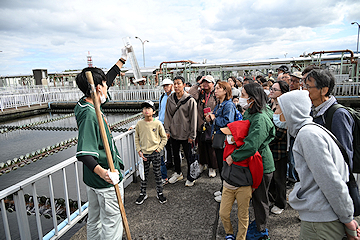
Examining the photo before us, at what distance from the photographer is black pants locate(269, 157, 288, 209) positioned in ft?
Answer: 10.6

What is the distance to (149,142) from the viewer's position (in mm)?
3645

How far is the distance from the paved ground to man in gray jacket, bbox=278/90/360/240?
143cm

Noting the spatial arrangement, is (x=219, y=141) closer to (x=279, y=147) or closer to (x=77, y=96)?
(x=279, y=147)

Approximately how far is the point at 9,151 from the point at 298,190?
937 centimetres

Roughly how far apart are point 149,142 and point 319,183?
259cm

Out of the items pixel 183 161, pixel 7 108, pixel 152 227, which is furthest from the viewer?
pixel 7 108

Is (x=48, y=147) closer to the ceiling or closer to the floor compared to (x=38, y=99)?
closer to the floor

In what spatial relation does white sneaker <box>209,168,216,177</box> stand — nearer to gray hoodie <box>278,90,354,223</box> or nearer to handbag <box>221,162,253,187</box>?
handbag <box>221,162,253,187</box>

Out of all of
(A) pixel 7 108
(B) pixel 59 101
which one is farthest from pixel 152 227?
(B) pixel 59 101

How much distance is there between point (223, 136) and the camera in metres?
3.61

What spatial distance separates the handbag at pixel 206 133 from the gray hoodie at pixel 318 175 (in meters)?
2.68

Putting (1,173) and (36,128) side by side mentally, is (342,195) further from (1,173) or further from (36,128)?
(36,128)

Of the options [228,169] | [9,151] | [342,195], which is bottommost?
[9,151]

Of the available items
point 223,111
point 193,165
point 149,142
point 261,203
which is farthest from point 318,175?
point 193,165
